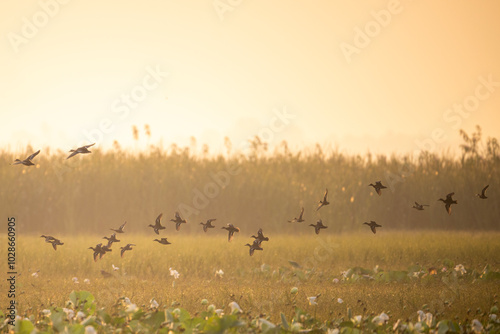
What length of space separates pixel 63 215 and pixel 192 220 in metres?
3.80

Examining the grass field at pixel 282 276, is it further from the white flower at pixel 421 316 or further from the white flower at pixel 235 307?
the white flower at pixel 235 307

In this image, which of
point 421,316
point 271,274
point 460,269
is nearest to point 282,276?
point 271,274

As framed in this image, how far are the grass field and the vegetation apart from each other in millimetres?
1884

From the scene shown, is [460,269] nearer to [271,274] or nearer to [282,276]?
[282,276]

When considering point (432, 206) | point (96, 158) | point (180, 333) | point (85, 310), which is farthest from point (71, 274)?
point (432, 206)

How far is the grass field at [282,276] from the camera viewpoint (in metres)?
8.05

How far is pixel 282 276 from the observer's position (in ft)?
34.9

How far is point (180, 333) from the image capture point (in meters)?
5.52

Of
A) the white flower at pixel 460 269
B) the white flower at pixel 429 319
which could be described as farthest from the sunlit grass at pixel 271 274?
the white flower at pixel 429 319

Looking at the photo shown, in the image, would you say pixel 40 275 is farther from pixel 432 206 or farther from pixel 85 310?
pixel 432 206

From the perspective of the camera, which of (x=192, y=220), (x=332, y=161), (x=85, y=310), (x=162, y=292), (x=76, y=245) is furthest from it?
(x=332, y=161)

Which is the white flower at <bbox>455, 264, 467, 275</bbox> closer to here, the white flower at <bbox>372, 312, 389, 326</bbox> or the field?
the field

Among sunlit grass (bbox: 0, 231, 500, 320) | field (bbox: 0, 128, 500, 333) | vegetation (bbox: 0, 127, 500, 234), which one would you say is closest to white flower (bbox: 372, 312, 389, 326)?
field (bbox: 0, 128, 500, 333)

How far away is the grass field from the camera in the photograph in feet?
26.4
